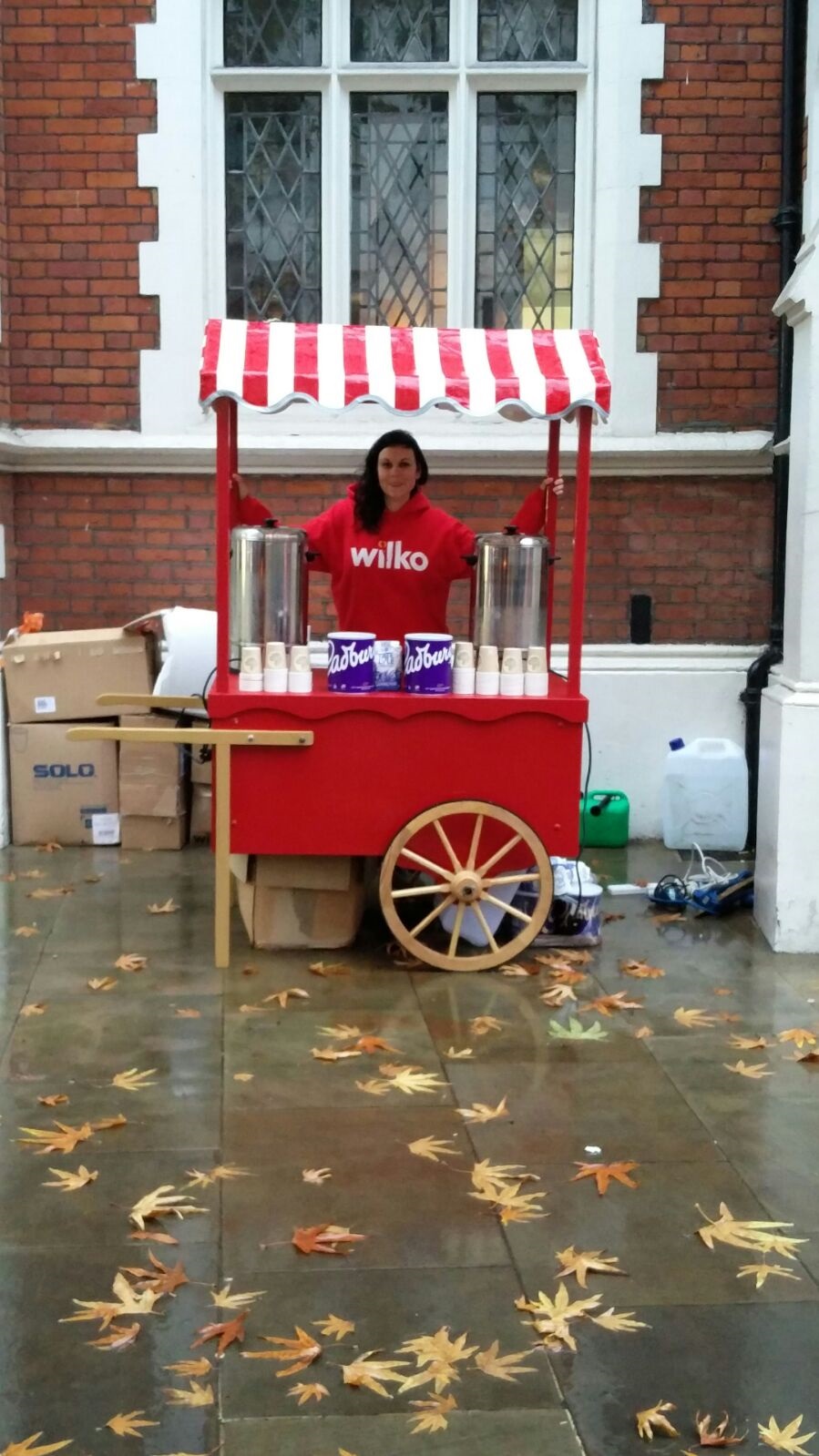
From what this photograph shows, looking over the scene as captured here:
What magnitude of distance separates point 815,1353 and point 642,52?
688cm

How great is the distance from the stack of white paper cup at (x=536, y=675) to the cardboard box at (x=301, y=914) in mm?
997

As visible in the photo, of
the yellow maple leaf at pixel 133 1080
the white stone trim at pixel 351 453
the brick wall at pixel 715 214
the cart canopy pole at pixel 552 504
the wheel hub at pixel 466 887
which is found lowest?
the yellow maple leaf at pixel 133 1080

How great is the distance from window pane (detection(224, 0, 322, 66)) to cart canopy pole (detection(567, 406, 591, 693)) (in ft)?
12.2

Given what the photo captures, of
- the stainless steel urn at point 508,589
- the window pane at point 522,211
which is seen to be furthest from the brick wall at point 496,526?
the stainless steel urn at point 508,589

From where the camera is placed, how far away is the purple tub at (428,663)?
5.65 m

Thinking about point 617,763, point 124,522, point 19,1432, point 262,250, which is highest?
point 262,250

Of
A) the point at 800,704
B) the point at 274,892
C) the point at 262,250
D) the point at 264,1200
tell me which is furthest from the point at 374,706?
the point at 262,250

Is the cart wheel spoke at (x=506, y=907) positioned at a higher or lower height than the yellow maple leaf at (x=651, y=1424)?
higher

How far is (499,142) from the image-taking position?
8.30 metres

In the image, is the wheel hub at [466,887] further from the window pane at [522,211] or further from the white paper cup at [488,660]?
→ the window pane at [522,211]

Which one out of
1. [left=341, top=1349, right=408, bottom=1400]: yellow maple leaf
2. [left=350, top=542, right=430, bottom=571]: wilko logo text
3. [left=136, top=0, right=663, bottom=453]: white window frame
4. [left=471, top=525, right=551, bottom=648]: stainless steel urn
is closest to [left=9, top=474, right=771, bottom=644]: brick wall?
[left=136, top=0, right=663, bottom=453]: white window frame

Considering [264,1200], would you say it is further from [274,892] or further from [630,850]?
[630,850]

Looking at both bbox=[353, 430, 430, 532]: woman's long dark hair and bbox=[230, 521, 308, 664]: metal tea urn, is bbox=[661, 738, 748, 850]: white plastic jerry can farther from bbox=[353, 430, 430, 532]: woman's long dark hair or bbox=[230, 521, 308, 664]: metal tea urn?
bbox=[230, 521, 308, 664]: metal tea urn

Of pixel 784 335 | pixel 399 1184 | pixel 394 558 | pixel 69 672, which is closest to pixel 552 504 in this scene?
pixel 394 558
